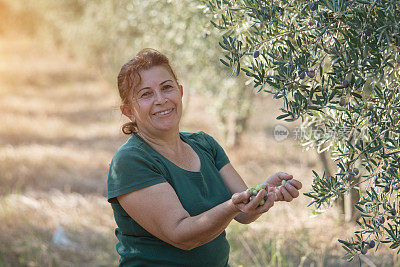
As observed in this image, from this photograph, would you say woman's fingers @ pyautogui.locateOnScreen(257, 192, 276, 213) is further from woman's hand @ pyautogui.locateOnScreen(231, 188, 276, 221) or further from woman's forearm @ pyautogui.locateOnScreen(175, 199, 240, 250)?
woman's forearm @ pyautogui.locateOnScreen(175, 199, 240, 250)

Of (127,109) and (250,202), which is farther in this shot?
(127,109)

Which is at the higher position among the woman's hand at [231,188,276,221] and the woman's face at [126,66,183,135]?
the woman's face at [126,66,183,135]

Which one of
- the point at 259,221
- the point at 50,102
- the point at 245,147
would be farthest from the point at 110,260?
the point at 50,102

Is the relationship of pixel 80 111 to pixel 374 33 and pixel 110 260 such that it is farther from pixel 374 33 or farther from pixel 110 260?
pixel 374 33

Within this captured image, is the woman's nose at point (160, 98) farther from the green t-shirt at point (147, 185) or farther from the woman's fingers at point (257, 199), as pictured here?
the woman's fingers at point (257, 199)

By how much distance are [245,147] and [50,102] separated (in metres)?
11.1

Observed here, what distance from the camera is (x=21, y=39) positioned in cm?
3841

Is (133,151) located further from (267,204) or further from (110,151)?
(110,151)

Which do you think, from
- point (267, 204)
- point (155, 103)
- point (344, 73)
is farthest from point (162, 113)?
point (344, 73)

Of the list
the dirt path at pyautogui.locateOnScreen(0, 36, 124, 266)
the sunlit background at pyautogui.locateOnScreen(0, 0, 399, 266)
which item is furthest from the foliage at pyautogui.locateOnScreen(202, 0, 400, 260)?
the dirt path at pyautogui.locateOnScreen(0, 36, 124, 266)

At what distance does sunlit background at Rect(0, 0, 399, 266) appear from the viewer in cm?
560

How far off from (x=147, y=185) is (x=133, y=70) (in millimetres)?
662

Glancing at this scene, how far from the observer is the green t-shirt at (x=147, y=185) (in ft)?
7.66

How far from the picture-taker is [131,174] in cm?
232
